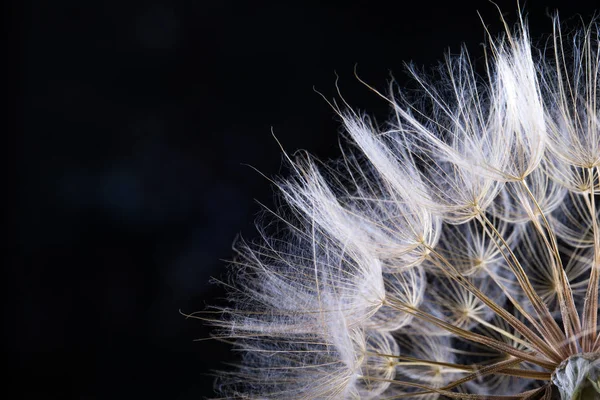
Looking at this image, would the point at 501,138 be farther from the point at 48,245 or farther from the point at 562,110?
the point at 48,245

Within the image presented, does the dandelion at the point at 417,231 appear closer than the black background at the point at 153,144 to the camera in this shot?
Yes

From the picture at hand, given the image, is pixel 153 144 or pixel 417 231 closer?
pixel 417 231

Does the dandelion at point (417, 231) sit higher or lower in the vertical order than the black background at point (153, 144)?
lower

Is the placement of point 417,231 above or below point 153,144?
below

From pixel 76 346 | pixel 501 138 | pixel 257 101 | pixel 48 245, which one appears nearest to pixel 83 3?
pixel 257 101
